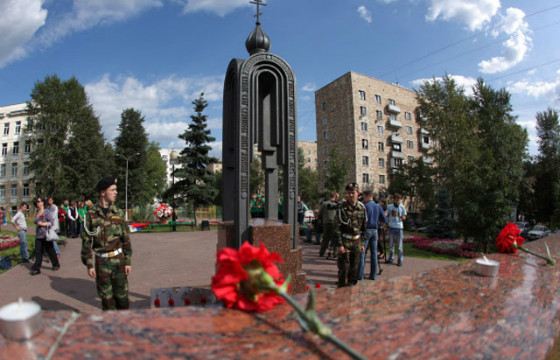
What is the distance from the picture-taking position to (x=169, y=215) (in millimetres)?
23516

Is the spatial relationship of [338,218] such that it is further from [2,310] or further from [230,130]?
[2,310]

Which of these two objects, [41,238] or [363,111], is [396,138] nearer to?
[363,111]

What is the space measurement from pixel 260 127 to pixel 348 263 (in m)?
2.81

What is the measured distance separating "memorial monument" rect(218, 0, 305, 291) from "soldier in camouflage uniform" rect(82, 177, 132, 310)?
5.10ft

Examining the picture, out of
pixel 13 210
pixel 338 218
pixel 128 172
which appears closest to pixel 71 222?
pixel 338 218

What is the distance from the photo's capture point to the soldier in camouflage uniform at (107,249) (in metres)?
4.07

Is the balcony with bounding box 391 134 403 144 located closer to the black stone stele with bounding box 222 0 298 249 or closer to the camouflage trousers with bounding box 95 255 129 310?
the black stone stele with bounding box 222 0 298 249

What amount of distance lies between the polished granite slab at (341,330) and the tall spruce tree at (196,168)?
25.7 m

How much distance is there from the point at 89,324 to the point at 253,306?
647 millimetres

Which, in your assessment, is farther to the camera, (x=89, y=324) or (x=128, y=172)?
(x=128, y=172)

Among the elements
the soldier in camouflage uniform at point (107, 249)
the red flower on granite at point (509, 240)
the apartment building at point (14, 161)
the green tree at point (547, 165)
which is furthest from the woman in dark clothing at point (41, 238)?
the apartment building at point (14, 161)

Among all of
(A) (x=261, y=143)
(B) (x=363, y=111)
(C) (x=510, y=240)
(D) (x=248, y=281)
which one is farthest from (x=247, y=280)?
(B) (x=363, y=111)

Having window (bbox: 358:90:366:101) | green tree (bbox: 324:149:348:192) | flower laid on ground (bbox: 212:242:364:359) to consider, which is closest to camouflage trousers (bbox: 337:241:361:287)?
flower laid on ground (bbox: 212:242:364:359)

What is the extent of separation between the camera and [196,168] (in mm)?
27656
